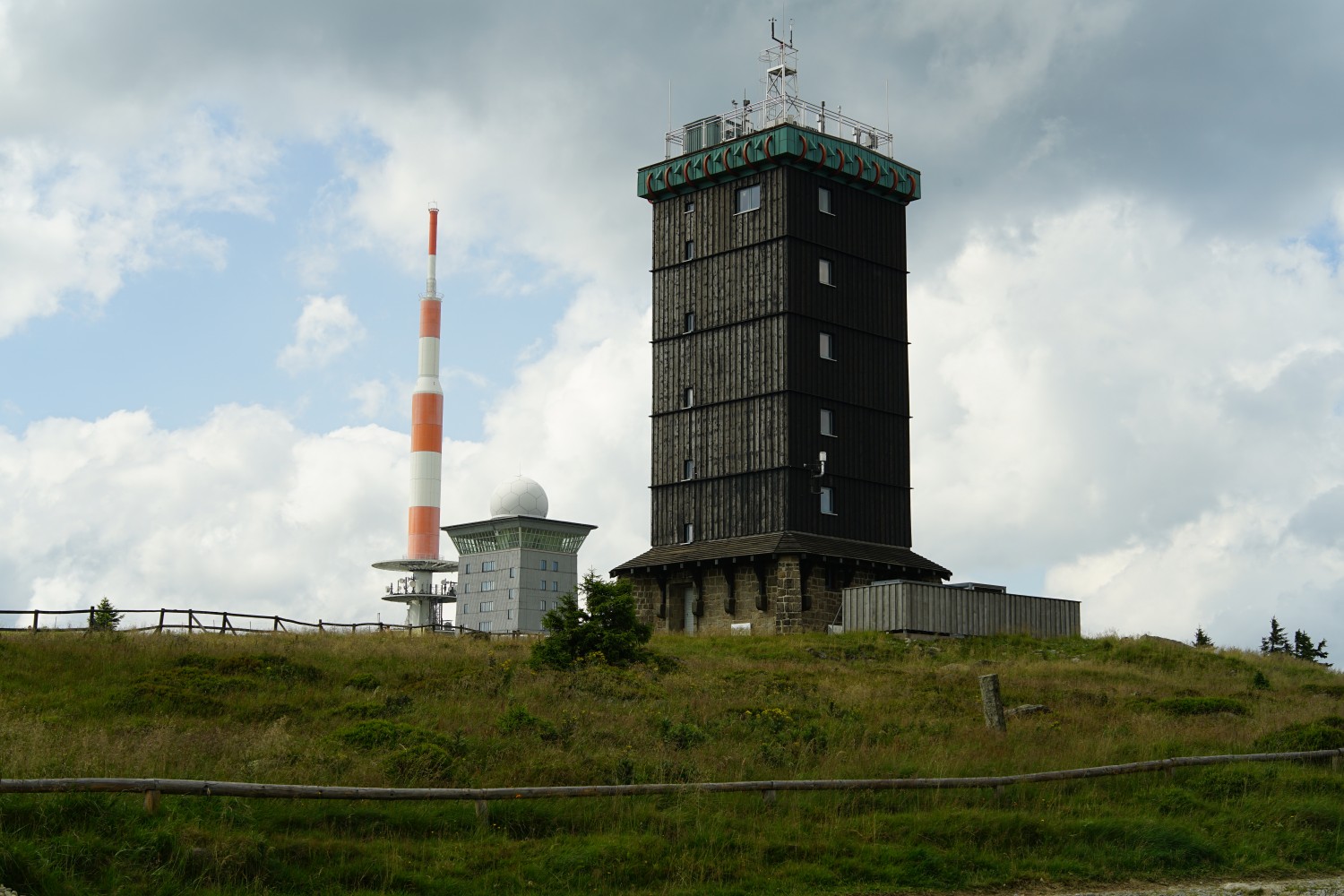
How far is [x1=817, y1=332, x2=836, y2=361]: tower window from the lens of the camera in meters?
56.8

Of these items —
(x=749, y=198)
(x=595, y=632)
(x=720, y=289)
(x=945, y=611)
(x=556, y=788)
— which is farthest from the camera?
(x=720, y=289)

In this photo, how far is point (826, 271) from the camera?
57.5 m

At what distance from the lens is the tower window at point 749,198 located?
188 feet

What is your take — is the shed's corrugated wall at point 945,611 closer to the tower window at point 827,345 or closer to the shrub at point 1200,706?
the tower window at point 827,345

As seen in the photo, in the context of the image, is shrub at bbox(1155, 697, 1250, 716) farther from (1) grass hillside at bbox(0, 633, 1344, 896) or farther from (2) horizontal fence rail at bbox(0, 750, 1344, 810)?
(2) horizontal fence rail at bbox(0, 750, 1344, 810)

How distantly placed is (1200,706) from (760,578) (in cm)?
2129

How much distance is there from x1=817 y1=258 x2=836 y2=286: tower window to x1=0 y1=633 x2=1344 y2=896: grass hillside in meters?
24.0

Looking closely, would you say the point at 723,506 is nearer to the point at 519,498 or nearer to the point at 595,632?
the point at 595,632

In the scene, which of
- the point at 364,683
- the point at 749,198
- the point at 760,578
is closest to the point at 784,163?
the point at 749,198

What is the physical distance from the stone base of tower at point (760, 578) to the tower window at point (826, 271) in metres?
10.1

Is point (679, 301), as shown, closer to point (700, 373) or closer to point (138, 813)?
point (700, 373)

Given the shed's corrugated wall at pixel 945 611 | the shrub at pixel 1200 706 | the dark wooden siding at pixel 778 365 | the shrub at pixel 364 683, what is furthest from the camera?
the dark wooden siding at pixel 778 365

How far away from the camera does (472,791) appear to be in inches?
730

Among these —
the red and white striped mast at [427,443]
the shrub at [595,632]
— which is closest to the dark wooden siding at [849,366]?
the shrub at [595,632]
